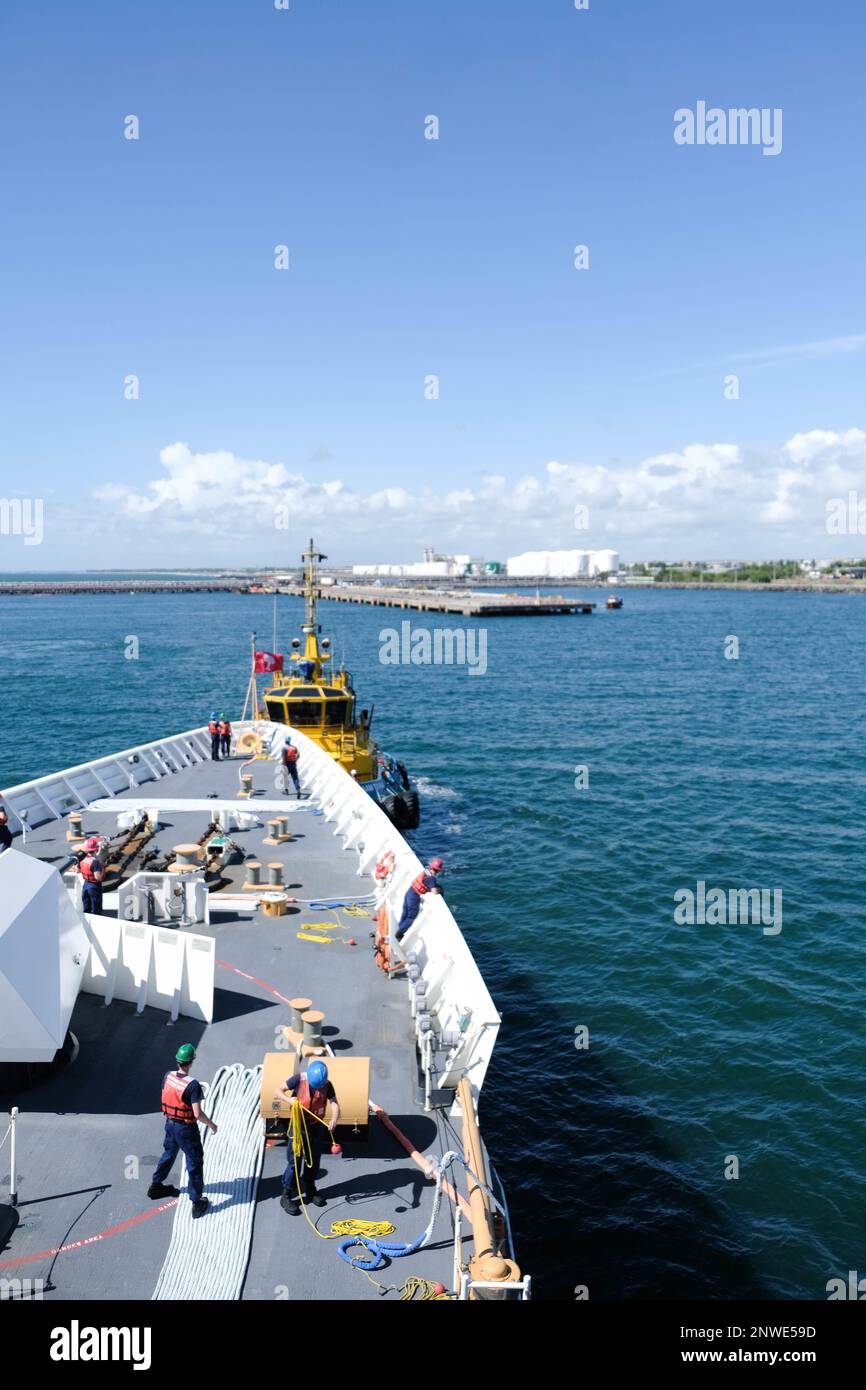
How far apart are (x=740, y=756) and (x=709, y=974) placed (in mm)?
26901

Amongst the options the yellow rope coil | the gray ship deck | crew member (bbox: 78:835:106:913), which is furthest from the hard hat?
crew member (bbox: 78:835:106:913)

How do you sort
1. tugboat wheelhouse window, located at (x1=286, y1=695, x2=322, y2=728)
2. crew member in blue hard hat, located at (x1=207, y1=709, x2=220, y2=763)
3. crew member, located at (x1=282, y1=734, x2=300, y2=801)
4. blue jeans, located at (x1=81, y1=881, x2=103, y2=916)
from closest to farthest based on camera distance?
blue jeans, located at (x1=81, y1=881, x2=103, y2=916)
crew member, located at (x1=282, y1=734, x2=300, y2=801)
crew member in blue hard hat, located at (x1=207, y1=709, x2=220, y2=763)
tugboat wheelhouse window, located at (x1=286, y1=695, x2=322, y2=728)

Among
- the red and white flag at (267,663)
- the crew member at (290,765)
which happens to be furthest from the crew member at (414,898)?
the red and white flag at (267,663)

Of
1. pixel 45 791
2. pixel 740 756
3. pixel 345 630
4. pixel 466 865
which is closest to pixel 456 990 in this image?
pixel 45 791

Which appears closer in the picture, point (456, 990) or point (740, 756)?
point (456, 990)

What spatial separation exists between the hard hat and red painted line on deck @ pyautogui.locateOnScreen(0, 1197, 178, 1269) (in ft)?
6.45

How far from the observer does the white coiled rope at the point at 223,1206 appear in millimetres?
Result: 8727

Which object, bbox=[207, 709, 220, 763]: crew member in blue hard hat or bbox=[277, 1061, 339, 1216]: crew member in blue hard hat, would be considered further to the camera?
bbox=[207, 709, 220, 763]: crew member in blue hard hat

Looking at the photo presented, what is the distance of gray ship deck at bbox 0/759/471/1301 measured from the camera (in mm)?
8898

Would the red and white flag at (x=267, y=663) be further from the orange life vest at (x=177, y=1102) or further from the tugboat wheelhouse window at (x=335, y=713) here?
the orange life vest at (x=177, y=1102)

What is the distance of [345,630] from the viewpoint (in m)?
152

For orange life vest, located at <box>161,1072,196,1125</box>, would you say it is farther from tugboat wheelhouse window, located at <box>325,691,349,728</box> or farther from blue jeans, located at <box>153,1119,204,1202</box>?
tugboat wheelhouse window, located at <box>325,691,349,728</box>

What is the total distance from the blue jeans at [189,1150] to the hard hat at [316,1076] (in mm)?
1230
